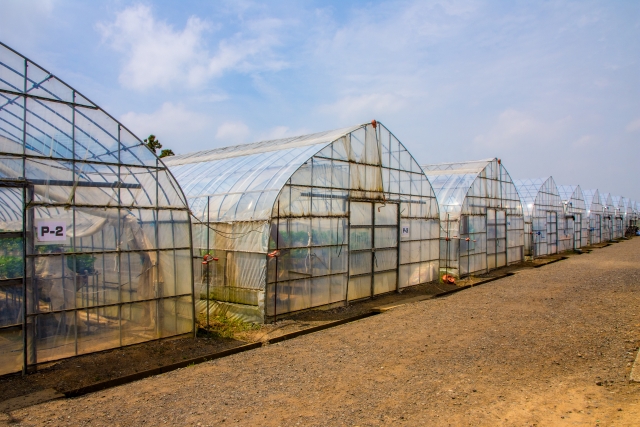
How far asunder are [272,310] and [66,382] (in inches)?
218

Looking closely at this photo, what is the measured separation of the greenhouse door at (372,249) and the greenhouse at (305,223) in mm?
36

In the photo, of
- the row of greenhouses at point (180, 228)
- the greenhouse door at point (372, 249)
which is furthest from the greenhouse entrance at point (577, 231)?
the greenhouse door at point (372, 249)

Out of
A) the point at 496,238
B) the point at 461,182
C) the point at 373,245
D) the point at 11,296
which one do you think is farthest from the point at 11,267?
the point at 496,238

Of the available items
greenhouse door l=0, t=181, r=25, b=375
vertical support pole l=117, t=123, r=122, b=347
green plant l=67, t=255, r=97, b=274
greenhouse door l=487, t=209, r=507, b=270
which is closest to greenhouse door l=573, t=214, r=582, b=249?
greenhouse door l=487, t=209, r=507, b=270

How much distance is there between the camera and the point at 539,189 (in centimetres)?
3291

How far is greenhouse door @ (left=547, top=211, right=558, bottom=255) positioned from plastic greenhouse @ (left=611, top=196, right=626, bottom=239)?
28314mm

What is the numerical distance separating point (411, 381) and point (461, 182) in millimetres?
16583

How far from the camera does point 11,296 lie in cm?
850

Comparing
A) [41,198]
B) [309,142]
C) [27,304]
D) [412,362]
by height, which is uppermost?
[309,142]

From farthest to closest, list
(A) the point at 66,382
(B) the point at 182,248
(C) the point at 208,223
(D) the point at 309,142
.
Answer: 1. (D) the point at 309,142
2. (C) the point at 208,223
3. (B) the point at 182,248
4. (A) the point at 66,382

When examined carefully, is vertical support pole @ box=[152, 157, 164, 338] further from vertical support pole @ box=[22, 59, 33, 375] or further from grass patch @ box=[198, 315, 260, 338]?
vertical support pole @ box=[22, 59, 33, 375]

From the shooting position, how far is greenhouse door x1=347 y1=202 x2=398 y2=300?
52.5 feet

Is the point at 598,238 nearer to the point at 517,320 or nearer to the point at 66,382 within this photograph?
the point at 517,320

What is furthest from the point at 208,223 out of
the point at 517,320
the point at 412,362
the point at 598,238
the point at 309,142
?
the point at 598,238
